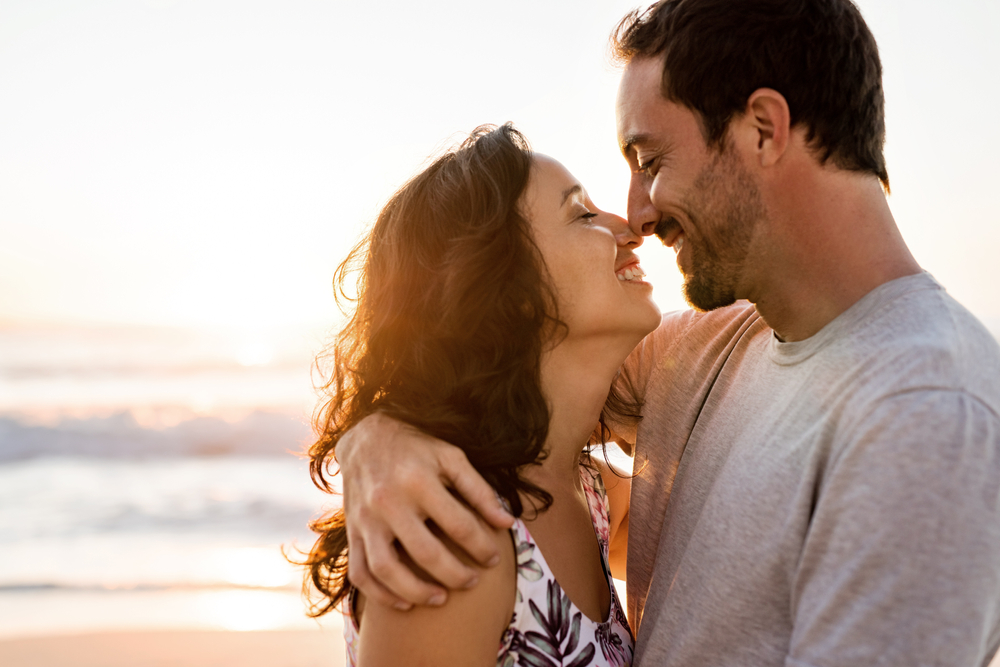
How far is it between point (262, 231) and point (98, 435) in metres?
5.69

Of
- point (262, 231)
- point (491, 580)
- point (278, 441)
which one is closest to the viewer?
point (491, 580)

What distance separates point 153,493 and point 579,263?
836cm

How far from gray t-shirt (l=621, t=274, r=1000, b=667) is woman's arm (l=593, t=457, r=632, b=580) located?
56cm

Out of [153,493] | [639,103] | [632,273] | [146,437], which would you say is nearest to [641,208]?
[632,273]

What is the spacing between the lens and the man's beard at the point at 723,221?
6.75 feet

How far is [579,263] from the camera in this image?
89.0 inches

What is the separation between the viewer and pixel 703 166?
82.8 inches

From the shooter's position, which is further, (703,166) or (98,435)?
(98,435)

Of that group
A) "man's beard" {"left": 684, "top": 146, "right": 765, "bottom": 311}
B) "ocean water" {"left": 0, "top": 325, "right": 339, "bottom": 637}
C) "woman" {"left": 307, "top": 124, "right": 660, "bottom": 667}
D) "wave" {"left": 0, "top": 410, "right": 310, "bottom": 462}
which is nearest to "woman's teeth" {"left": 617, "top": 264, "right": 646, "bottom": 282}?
"woman" {"left": 307, "top": 124, "right": 660, "bottom": 667}

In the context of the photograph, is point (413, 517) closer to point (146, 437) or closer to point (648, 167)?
point (648, 167)

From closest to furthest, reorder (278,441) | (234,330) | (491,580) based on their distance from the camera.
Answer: (491,580) → (278,441) → (234,330)

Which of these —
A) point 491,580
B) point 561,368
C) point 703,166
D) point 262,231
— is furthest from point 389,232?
point 262,231

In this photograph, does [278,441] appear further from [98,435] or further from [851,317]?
[851,317]

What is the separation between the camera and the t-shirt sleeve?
4.01ft
